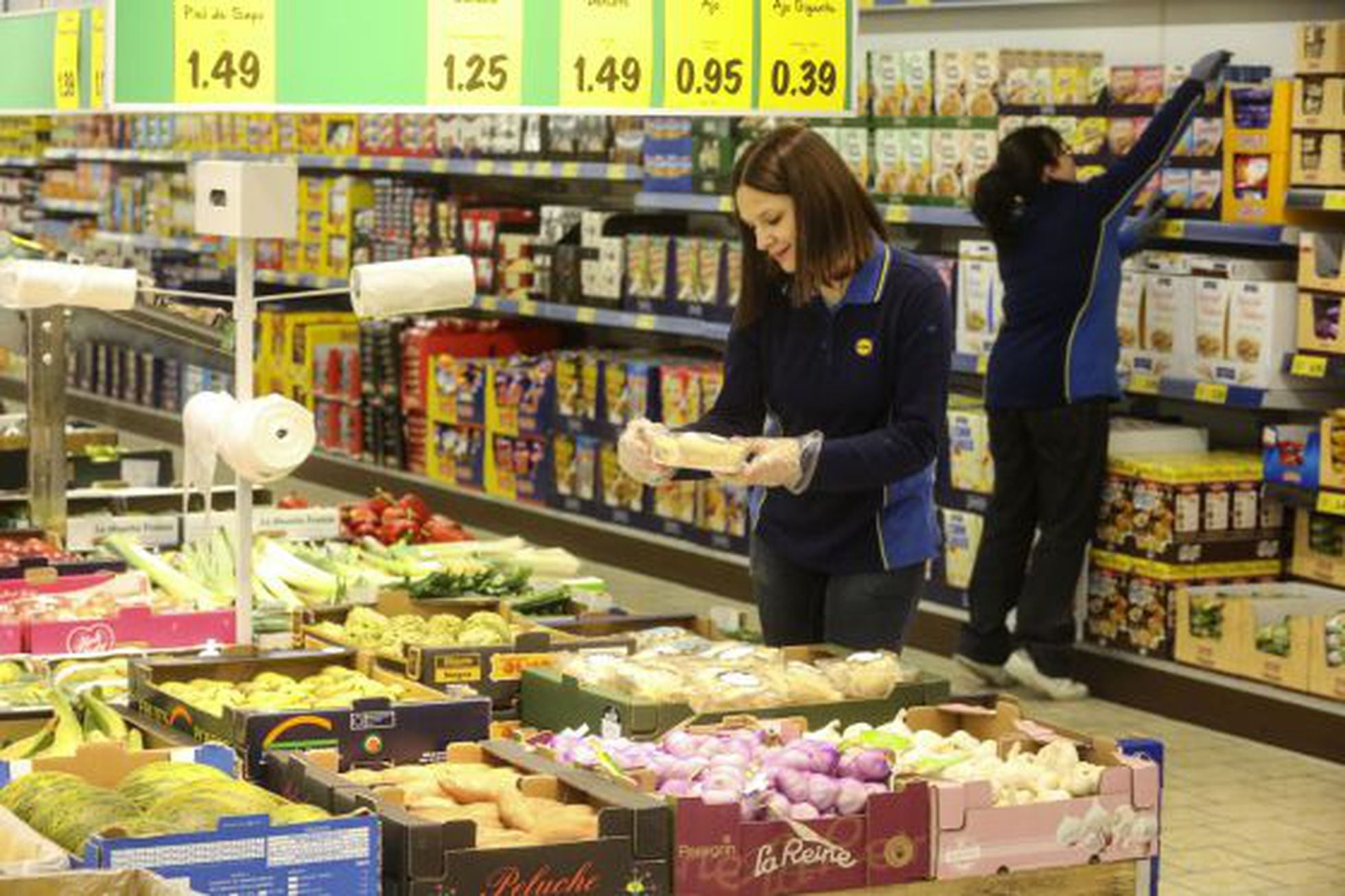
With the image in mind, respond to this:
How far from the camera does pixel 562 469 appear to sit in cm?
1062

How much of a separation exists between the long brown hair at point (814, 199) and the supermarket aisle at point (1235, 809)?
2.04 m

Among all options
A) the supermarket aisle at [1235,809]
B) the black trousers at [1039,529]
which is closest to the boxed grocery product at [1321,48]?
the black trousers at [1039,529]

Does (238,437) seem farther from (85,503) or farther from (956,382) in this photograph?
(956,382)

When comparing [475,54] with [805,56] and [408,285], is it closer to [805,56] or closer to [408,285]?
[408,285]

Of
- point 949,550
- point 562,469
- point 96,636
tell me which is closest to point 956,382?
point 949,550

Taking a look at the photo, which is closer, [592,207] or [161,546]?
[161,546]

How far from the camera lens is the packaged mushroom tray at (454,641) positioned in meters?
4.38

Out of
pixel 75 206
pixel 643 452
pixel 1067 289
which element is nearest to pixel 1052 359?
pixel 1067 289

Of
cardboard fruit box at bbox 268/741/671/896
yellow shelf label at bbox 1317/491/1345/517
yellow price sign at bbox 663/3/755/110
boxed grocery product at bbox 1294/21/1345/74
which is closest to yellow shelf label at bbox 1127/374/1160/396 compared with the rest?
yellow shelf label at bbox 1317/491/1345/517

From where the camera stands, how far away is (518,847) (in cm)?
324

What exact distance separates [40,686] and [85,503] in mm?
2491

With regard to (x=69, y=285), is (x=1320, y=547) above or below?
below

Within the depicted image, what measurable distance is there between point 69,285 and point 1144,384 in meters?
4.29

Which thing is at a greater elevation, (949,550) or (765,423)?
(765,423)
